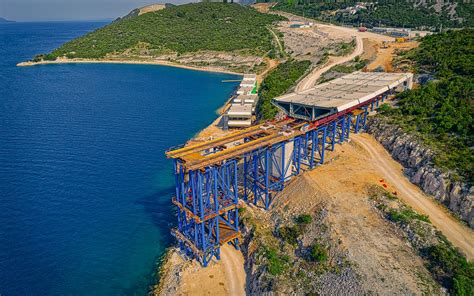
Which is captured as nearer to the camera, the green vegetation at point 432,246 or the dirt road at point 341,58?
the green vegetation at point 432,246

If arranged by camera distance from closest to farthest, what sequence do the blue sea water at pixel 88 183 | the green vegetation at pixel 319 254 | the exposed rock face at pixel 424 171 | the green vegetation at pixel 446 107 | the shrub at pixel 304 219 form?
the green vegetation at pixel 319 254 < the exposed rock face at pixel 424 171 < the shrub at pixel 304 219 < the blue sea water at pixel 88 183 < the green vegetation at pixel 446 107

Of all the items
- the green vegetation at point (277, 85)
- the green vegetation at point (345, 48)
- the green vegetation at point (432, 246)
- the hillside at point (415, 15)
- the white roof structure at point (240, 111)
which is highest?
the hillside at point (415, 15)

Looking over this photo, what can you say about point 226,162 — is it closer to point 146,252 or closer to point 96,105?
point 146,252

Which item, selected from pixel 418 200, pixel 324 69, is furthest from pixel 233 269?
pixel 324 69

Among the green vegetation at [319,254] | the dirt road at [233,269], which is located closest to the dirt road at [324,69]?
the dirt road at [233,269]

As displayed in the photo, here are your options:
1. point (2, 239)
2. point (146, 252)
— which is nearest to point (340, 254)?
point (146, 252)

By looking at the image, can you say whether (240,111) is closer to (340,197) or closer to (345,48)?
(340,197)

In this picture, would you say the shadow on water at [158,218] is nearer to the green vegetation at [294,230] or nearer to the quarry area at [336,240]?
the quarry area at [336,240]
